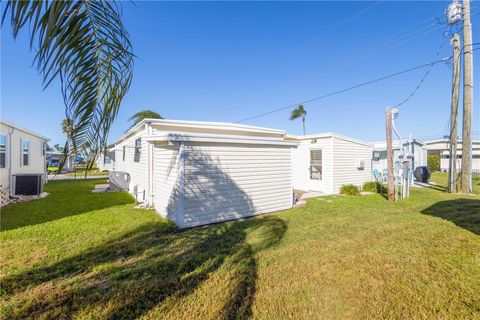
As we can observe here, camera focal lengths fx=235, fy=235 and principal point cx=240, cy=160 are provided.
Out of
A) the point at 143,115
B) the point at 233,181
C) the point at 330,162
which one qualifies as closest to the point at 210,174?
the point at 233,181

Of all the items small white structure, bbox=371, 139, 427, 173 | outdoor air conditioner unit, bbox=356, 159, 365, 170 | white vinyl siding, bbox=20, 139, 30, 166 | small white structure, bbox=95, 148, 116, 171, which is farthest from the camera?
small white structure, bbox=371, 139, 427, 173

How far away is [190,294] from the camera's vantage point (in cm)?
288

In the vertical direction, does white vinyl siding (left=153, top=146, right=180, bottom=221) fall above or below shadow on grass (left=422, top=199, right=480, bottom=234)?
above

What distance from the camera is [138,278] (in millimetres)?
3240

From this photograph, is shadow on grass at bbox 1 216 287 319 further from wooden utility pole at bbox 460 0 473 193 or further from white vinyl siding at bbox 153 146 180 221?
wooden utility pole at bbox 460 0 473 193

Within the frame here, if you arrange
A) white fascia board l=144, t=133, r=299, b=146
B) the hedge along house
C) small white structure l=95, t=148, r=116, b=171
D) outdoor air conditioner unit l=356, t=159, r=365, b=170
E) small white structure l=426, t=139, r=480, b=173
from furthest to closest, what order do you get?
small white structure l=426, t=139, r=480, b=173 → outdoor air conditioner unit l=356, t=159, r=365, b=170 → the hedge along house → white fascia board l=144, t=133, r=299, b=146 → small white structure l=95, t=148, r=116, b=171

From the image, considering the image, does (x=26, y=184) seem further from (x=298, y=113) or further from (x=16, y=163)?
(x=298, y=113)

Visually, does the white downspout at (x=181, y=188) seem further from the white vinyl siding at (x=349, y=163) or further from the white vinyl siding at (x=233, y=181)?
the white vinyl siding at (x=349, y=163)

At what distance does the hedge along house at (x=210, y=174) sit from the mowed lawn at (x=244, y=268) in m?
0.56

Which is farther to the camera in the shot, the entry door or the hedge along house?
the entry door

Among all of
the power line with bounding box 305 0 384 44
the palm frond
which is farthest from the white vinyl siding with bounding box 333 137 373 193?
the palm frond

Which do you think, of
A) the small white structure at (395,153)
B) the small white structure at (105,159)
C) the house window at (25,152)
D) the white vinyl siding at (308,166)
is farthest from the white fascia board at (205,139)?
the small white structure at (395,153)

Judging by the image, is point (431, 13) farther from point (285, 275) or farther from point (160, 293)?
point (160, 293)

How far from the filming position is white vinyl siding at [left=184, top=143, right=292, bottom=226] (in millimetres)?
5643
